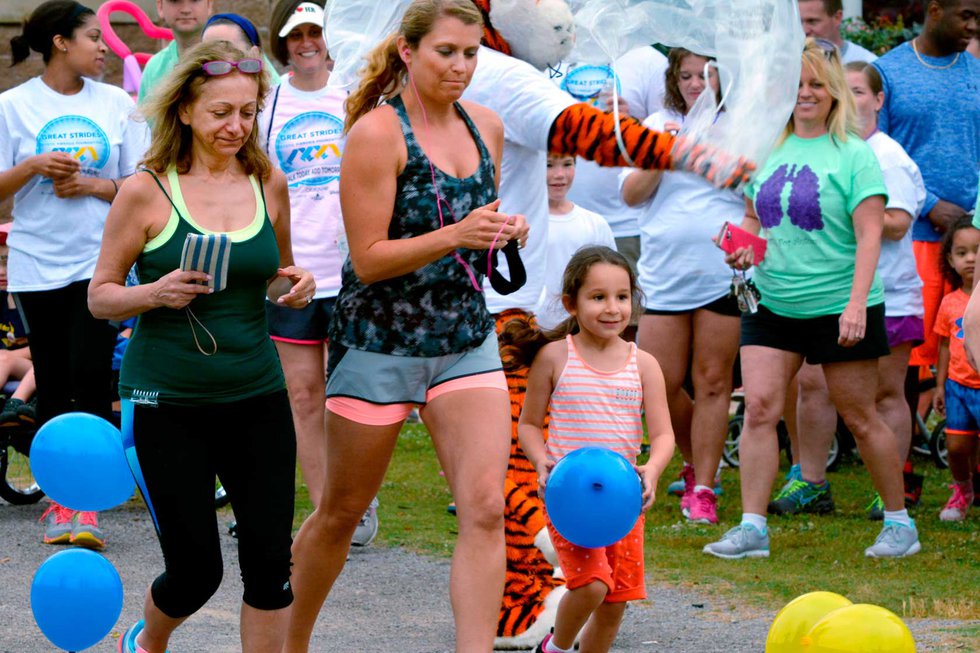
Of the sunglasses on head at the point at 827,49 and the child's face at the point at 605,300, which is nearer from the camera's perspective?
the child's face at the point at 605,300

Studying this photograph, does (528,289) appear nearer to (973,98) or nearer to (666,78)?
(666,78)

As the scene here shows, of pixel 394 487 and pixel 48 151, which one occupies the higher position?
pixel 48 151

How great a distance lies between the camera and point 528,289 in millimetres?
A: 5445

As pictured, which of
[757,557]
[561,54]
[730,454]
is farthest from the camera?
[730,454]

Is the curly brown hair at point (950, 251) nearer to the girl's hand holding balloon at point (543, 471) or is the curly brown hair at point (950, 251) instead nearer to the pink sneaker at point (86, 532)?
the girl's hand holding balloon at point (543, 471)

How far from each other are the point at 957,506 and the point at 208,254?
4915 millimetres

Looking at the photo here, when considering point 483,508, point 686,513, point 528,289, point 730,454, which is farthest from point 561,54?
point 730,454

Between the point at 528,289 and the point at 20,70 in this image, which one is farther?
the point at 20,70

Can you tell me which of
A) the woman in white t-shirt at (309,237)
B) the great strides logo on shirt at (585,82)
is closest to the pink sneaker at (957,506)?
the great strides logo on shirt at (585,82)

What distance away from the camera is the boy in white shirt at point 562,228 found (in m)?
6.45

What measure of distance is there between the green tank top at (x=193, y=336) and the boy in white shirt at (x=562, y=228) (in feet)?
6.20

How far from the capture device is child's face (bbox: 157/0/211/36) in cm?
745

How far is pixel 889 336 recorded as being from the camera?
7.95 m

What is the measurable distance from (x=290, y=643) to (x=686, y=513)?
3.37 meters
